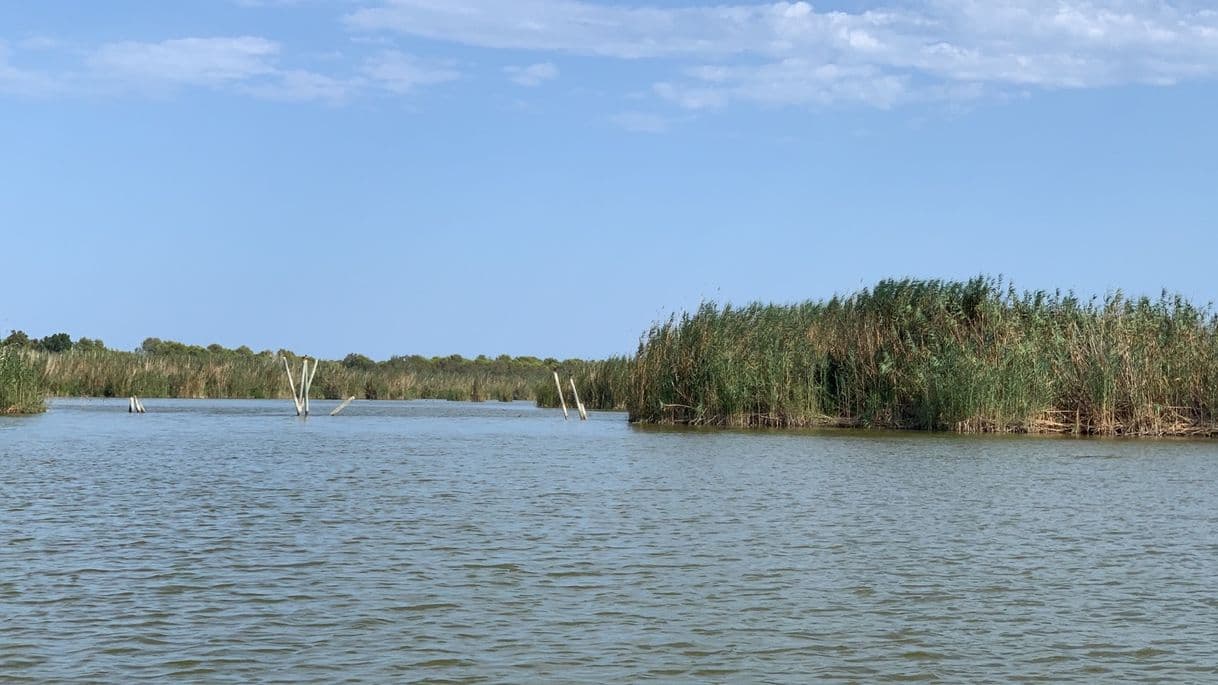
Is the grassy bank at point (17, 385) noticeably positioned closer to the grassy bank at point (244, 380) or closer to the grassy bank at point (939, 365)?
the grassy bank at point (244, 380)

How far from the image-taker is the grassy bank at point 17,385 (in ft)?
110

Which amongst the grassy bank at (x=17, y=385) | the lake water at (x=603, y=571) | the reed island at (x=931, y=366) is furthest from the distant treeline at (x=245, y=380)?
the lake water at (x=603, y=571)

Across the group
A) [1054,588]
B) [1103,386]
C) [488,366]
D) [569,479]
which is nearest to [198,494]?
[569,479]

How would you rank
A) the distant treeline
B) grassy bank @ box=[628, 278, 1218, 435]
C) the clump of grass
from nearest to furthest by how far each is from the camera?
grassy bank @ box=[628, 278, 1218, 435] < the clump of grass < the distant treeline

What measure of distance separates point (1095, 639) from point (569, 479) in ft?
33.8

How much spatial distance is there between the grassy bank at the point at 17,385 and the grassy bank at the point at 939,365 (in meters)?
16.0

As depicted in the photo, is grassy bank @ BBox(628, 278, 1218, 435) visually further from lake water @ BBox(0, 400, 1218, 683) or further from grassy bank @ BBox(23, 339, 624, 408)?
grassy bank @ BBox(23, 339, 624, 408)

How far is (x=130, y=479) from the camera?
16.5 meters

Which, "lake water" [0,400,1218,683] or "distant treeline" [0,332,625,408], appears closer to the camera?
"lake water" [0,400,1218,683]

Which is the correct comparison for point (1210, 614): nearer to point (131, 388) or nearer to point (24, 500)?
point (24, 500)

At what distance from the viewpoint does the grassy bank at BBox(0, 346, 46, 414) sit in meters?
33.6

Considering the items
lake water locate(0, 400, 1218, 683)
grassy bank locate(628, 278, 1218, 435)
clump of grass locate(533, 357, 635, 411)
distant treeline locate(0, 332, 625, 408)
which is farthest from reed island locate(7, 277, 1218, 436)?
distant treeline locate(0, 332, 625, 408)

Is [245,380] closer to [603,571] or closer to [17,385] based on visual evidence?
A: [17,385]

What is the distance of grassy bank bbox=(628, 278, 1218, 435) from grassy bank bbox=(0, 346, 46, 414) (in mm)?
15989
